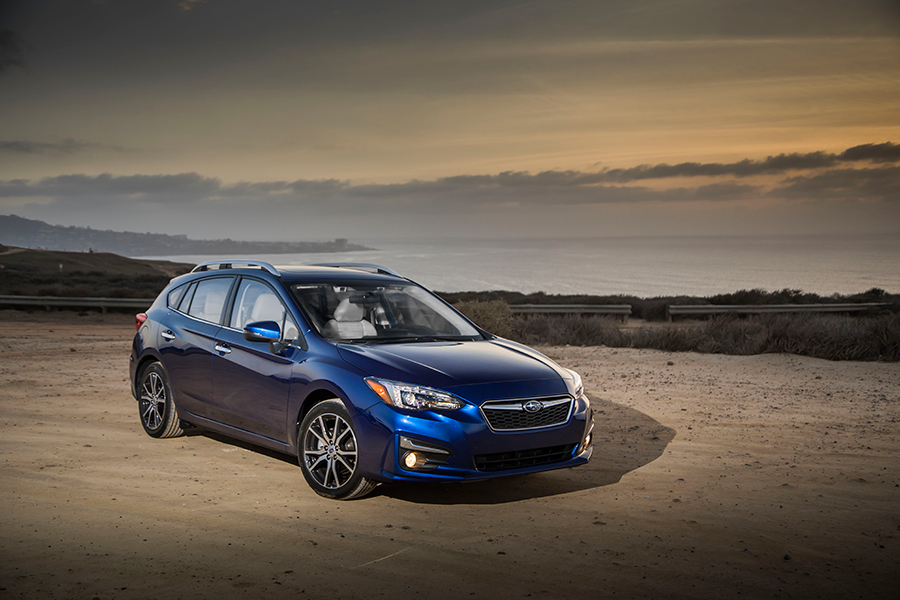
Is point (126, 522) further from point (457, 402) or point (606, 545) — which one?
point (606, 545)

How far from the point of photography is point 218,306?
718 centimetres

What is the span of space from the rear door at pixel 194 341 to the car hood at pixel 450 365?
1850 millimetres

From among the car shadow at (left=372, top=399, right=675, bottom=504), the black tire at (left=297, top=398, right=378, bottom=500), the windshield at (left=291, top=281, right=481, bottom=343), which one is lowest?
the car shadow at (left=372, top=399, right=675, bottom=504)

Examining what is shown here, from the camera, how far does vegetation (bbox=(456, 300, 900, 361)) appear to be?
564 inches

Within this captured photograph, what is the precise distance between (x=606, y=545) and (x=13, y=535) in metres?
3.86

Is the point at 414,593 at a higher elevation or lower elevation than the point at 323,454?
lower

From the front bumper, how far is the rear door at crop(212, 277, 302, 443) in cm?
103

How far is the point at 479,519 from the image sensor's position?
541 centimetres

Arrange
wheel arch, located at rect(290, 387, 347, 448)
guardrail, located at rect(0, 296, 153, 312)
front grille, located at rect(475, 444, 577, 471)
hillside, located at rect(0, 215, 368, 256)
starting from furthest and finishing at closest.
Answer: hillside, located at rect(0, 215, 368, 256), guardrail, located at rect(0, 296, 153, 312), wheel arch, located at rect(290, 387, 347, 448), front grille, located at rect(475, 444, 577, 471)

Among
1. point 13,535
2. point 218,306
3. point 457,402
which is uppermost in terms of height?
point 218,306

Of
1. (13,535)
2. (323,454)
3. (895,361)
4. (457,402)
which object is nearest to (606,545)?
(457,402)

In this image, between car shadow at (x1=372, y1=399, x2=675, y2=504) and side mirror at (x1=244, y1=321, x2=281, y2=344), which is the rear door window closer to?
side mirror at (x1=244, y1=321, x2=281, y2=344)

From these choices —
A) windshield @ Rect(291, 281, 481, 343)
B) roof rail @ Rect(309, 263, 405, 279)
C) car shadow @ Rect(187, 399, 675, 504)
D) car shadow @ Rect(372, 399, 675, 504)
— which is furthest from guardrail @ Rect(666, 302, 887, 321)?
windshield @ Rect(291, 281, 481, 343)

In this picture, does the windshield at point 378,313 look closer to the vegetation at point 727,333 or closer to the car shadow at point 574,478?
the car shadow at point 574,478
